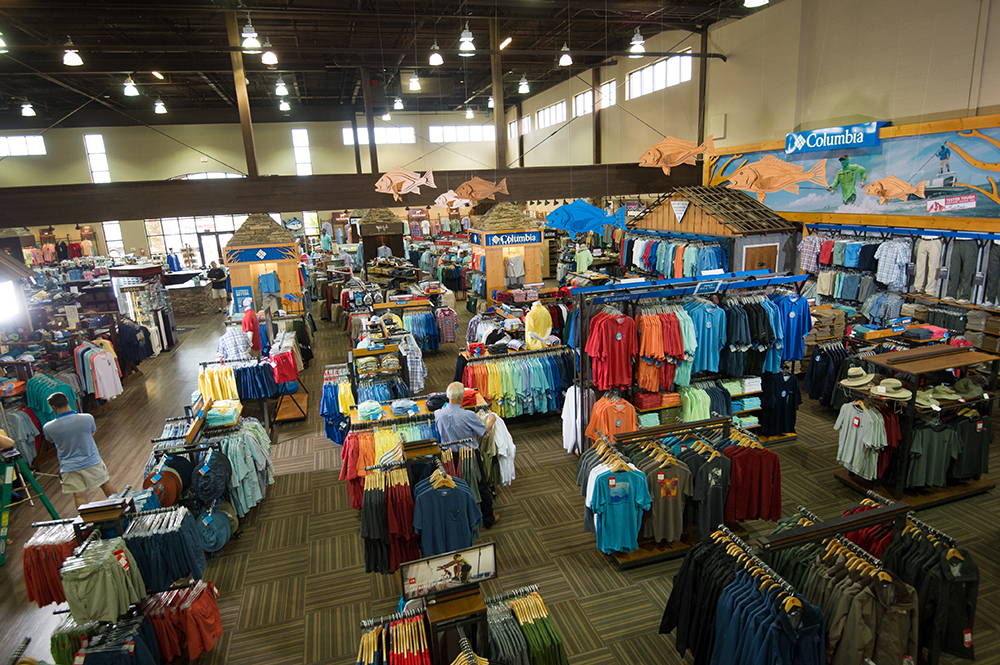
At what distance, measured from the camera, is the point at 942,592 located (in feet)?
10.7

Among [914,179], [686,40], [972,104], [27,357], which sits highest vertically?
[686,40]

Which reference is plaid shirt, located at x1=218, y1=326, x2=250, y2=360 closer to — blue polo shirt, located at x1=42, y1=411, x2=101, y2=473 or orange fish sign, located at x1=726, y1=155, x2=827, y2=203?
blue polo shirt, located at x1=42, y1=411, x2=101, y2=473

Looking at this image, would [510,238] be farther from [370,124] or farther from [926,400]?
[926,400]

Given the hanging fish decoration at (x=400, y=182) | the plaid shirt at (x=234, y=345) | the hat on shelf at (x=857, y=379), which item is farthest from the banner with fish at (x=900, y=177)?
the plaid shirt at (x=234, y=345)

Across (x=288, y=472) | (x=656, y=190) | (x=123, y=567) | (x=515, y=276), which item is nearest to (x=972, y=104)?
(x=656, y=190)

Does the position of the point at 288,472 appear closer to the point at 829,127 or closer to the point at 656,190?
the point at 656,190

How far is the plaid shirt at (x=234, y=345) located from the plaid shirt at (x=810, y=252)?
11401 millimetres

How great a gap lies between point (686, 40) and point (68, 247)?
1061 inches

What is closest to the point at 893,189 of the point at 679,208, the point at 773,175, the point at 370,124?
the point at 773,175

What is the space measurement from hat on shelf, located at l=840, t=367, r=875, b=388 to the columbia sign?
1087 centimetres

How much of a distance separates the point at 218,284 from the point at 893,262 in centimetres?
2057

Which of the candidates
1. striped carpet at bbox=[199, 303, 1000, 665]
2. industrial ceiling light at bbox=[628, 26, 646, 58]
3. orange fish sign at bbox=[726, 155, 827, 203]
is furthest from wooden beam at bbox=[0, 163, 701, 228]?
striped carpet at bbox=[199, 303, 1000, 665]

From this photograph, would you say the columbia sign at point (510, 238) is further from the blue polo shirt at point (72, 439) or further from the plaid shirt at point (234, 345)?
the blue polo shirt at point (72, 439)

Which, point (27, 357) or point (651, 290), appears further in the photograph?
point (27, 357)
